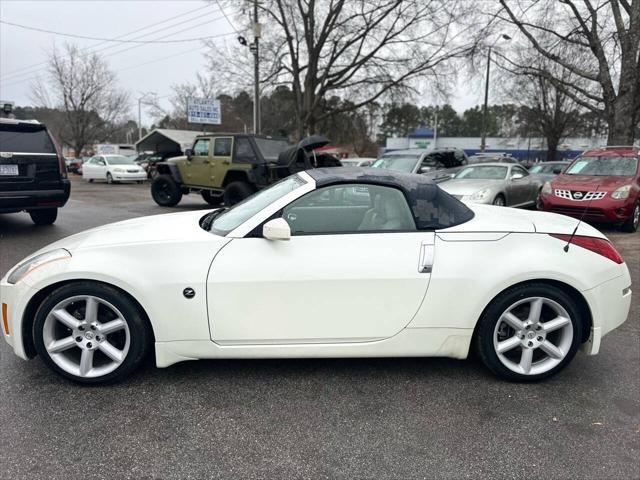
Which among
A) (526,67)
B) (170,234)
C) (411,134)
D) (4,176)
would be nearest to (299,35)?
(526,67)

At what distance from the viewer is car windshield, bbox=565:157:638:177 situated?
9.34 meters

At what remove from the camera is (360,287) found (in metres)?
2.84

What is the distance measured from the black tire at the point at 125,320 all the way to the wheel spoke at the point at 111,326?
5cm

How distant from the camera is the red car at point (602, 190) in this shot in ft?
28.0

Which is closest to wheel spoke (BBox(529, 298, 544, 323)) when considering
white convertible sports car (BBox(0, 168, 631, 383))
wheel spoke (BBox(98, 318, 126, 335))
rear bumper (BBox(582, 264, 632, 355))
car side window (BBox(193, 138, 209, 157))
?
white convertible sports car (BBox(0, 168, 631, 383))

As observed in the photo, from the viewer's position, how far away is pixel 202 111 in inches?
1151

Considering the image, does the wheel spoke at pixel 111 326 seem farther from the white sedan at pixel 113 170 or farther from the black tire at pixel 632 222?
the white sedan at pixel 113 170

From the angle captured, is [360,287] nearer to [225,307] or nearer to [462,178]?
[225,307]

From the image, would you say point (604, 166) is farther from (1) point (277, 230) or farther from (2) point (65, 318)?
(2) point (65, 318)

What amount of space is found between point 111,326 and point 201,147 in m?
9.28

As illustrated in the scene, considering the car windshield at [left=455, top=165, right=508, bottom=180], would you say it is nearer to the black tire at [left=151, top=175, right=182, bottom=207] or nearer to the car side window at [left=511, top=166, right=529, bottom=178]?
the car side window at [left=511, top=166, right=529, bottom=178]

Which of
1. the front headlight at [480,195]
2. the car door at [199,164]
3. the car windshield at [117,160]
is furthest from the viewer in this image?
the car windshield at [117,160]

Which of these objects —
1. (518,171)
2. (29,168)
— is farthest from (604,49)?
(29,168)

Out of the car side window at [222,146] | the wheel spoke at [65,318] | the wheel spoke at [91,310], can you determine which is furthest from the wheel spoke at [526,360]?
the car side window at [222,146]
